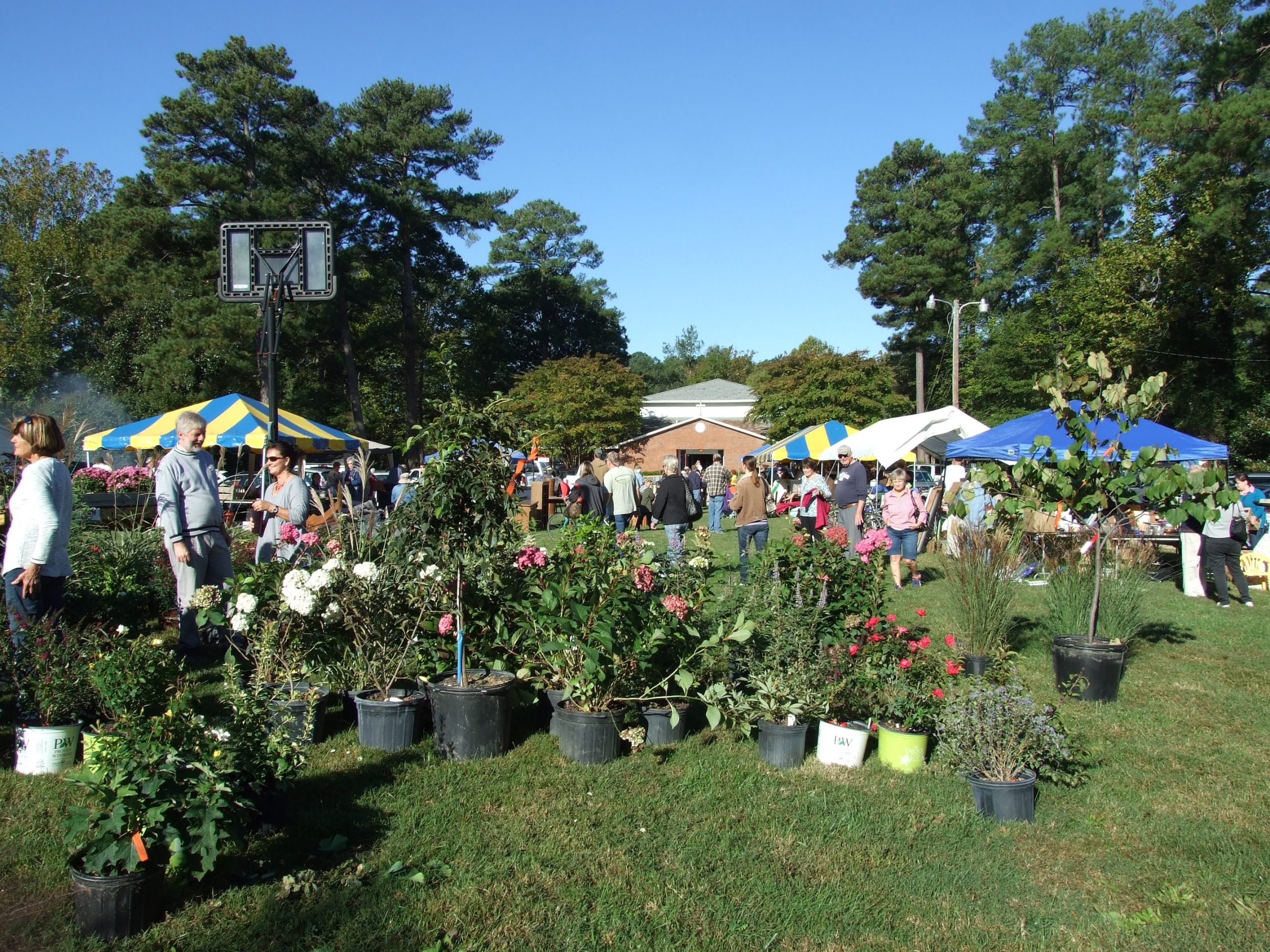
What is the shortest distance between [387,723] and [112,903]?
1.75m

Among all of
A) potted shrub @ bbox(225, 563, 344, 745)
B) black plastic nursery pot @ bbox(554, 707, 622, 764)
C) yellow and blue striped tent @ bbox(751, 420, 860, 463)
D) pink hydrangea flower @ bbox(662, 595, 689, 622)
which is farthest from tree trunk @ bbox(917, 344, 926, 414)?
potted shrub @ bbox(225, 563, 344, 745)

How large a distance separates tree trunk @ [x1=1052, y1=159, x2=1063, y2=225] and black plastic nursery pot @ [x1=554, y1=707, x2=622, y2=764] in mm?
39178

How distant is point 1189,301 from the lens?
26.7 metres

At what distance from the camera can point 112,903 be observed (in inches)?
105

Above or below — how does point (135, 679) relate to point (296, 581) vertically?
below

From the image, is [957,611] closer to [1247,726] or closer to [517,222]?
[1247,726]

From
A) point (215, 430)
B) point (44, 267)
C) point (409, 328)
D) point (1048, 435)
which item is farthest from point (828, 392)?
point (44, 267)

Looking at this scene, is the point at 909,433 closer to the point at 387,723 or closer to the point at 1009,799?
the point at 1009,799

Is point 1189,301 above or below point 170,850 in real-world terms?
above

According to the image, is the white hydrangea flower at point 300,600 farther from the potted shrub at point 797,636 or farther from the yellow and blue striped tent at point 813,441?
the yellow and blue striped tent at point 813,441

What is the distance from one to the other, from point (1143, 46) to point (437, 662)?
43.2 metres

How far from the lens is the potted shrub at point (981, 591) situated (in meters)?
5.92

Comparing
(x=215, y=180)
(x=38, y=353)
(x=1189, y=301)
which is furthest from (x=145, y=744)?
(x=38, y=353)

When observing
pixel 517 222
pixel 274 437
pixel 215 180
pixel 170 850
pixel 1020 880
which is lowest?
pixel 1020 880
